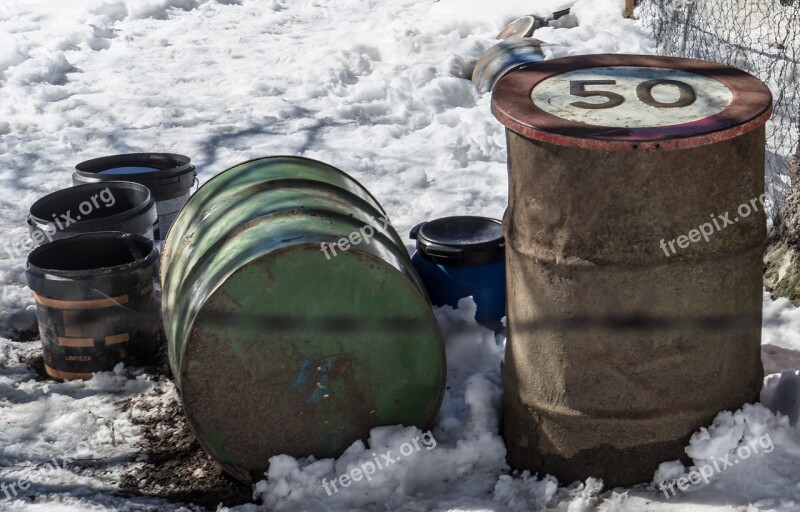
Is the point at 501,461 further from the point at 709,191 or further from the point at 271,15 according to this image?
the point at 271,15

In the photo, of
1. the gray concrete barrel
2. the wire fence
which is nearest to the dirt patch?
the gray concrete barrel

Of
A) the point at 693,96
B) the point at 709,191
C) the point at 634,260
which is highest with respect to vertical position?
the point at 693,96

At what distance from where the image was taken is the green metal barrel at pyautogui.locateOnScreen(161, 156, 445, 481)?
11.6ft

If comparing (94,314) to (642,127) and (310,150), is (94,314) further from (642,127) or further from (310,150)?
(310,150)

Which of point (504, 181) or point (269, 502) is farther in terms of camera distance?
point (504, 181)

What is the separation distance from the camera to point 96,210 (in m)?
5.66

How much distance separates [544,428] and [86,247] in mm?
2695

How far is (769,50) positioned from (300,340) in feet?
12.9

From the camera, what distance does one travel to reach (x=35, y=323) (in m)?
5.25

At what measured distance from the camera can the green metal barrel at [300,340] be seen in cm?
355

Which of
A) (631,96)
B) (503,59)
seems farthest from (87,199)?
(503,59)

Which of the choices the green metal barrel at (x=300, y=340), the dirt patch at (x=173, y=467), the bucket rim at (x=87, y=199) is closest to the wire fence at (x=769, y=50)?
the green metal barrel at (x=300, y=340)

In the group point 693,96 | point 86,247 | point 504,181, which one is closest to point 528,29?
point 504,181

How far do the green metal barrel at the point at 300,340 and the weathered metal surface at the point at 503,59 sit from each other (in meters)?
4.67
